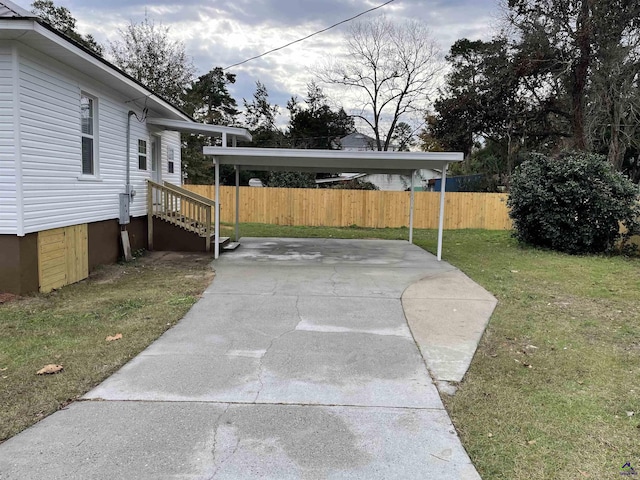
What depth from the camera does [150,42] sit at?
24.6 metres

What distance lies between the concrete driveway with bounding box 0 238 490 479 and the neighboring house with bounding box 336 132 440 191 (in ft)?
85.3

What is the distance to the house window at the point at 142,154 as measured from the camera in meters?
11.0

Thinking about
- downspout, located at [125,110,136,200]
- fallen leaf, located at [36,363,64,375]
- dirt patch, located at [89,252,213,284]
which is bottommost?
fallen leaf, located at [36,363,64,375]

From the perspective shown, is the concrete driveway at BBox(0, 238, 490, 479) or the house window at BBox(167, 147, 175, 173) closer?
the concrete driveway at BBox(0, 238, 490, 479)

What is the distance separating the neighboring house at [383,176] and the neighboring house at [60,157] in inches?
893

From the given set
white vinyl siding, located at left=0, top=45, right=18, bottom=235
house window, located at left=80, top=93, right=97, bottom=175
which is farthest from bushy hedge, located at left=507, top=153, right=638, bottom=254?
white vinyl siding, located at left=0, top=45, right=18, bottom=235

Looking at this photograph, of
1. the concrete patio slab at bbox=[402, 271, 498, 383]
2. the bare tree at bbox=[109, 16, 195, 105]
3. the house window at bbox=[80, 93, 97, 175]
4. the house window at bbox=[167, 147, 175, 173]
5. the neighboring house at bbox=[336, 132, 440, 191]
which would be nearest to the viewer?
the concrete patio slab at bbox=[402, 271, 498, 383]

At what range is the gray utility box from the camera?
9383 mm

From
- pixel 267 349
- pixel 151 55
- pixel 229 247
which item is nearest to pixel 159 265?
pixel 229 247

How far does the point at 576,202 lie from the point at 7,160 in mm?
12609

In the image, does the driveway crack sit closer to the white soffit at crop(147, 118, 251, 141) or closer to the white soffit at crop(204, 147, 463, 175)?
the white soffit at crop(204, 147, 463, 175)

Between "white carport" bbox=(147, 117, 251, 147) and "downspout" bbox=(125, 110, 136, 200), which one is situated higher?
"white carport" bbox=(147, 117, 251, 147)

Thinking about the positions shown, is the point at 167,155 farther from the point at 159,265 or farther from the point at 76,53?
the point at 76,53

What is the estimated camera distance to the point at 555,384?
3.82 metres
